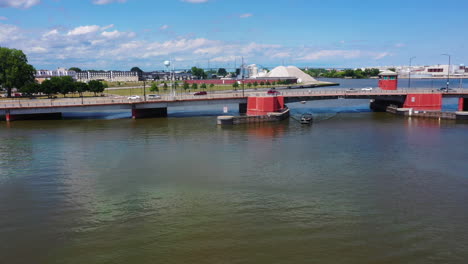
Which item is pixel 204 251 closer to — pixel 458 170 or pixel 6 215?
pixel 6 215

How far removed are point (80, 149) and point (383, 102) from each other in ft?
195

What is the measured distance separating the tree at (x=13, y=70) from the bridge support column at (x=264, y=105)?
63148 millimetres

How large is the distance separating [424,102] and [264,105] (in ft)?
98.5

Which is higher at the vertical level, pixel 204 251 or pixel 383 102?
pixel 383 102

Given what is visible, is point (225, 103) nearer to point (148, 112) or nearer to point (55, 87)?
point (148, 112)

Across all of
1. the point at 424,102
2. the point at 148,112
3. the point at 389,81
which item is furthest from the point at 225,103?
the point at 424,102

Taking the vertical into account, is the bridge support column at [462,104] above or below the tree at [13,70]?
below

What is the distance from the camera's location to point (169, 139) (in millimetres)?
46594

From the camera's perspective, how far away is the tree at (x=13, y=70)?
92750 mm

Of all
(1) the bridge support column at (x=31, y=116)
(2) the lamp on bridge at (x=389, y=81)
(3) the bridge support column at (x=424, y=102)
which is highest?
(2) the lamp on bridge at (x=389, y=81)

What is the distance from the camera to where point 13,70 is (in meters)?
92.4

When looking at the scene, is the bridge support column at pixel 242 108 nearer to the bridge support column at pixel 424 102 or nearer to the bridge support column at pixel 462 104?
the bridge support column at pixel 424 102

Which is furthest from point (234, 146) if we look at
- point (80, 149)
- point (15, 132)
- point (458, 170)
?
point (15, 132)

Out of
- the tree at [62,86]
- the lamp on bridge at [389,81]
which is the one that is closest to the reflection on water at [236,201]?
the lamp on bridge at [389,81]
